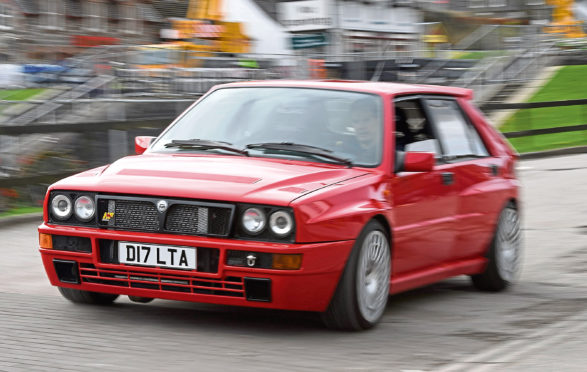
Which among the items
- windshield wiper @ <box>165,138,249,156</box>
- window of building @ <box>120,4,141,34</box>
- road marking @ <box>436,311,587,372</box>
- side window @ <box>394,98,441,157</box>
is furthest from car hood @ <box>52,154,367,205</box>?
window of building @ <box>120,4,141,34</box>

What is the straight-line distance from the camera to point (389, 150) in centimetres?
679

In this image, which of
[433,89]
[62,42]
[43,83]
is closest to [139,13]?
[62,42]

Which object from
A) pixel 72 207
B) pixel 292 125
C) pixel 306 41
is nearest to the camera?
pixel 72 207

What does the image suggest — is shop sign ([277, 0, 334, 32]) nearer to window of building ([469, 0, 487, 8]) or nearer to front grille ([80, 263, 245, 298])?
front grille ([80, 263, 245, 298])

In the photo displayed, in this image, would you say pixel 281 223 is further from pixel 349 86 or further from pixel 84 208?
pixel 349 86

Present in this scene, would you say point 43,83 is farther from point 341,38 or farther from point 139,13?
point 139,13

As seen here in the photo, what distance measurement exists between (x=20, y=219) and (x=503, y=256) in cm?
588

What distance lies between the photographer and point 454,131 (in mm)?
7938

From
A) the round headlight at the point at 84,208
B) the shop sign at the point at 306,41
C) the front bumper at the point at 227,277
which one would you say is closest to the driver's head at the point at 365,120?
the front bumper at the point at 227,277

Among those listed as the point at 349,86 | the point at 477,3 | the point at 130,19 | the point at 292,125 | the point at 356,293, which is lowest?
the point at 477,3

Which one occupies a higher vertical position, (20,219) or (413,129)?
(413,129)

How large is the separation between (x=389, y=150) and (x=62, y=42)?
174ft

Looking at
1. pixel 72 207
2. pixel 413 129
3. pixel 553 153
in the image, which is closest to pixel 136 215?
pixel 72 207

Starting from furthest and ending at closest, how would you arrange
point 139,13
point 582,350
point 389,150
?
1. point 139,13
2. point 389,150
3. point 582,350
